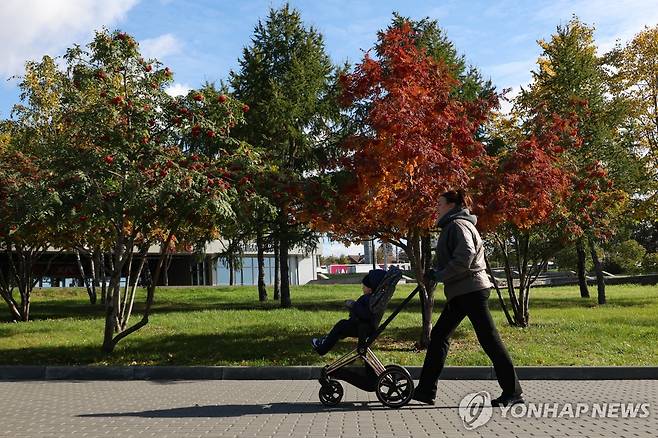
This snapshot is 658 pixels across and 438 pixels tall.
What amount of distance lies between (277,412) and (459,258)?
96.3 inches

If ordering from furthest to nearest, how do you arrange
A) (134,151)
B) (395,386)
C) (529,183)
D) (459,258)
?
(529,183) < (134,151) < (395,386) < (459,258)

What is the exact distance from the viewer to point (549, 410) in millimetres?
6473

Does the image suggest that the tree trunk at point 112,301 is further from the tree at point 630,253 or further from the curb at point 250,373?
the tree at point 630,253

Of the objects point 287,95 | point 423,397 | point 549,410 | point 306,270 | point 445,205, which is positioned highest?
point 287,95

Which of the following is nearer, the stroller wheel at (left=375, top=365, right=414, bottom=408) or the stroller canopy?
the stroller wheel at (left=375, top=365, right=414, bottom=408)

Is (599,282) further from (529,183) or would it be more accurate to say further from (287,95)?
(529,183)

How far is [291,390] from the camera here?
852cm

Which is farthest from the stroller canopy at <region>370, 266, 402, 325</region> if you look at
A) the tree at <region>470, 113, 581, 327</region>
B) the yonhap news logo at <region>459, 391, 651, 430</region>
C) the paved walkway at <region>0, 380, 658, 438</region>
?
the tree at <region>470, 113, 581, 327</region>

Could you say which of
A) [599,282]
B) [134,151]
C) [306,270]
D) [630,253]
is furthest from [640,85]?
[306,270]

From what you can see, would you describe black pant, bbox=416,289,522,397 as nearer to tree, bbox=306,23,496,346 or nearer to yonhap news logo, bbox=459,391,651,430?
yonhap news logo, bbox=459,391,651,430

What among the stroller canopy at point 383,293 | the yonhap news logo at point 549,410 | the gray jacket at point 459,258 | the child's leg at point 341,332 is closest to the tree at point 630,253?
the yonhap news logo at point 549,410

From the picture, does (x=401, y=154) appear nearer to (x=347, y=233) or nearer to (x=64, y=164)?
(x=347, y=233)

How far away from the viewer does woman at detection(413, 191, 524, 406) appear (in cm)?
612

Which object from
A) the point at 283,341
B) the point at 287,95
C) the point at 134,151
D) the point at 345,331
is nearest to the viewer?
the point at 345,331
